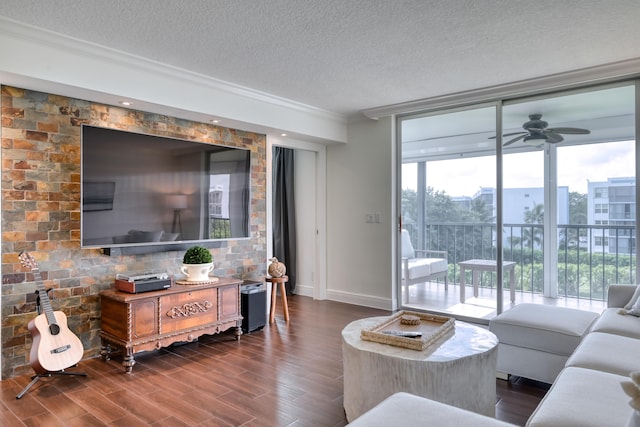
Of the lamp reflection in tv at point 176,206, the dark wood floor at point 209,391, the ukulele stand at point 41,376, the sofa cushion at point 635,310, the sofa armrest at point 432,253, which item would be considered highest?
the lamp reflection in tv at point 176,206

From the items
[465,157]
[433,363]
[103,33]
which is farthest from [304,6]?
[465,157]

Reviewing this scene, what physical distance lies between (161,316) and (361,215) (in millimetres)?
2754

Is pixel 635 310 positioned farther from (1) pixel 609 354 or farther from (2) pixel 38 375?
(2) pixel 38 375

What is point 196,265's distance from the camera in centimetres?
360

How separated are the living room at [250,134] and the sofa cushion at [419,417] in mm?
2148

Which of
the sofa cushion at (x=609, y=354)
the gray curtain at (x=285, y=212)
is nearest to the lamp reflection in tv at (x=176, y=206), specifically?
the gray curtain at (x=285, y=212)

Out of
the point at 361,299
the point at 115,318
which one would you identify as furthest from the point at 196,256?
the point at 361,299

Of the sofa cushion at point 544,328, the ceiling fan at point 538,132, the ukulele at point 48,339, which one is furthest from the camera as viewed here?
the ceiling fan at point 538,132

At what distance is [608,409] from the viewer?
1.40 metres

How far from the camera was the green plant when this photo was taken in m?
3.62

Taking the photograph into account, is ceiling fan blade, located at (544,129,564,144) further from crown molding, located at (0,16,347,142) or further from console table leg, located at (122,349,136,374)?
console table leg, located at (122,349,136,374)

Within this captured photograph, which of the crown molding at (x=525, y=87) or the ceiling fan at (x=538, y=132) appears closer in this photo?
the crown molding at (x=525, y=87)

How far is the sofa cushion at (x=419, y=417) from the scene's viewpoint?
4.37 feet

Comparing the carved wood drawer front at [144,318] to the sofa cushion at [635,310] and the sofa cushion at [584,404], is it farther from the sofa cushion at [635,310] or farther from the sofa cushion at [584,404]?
→ the sofa cushion at [635,310]
